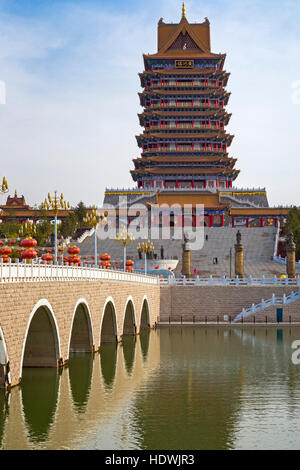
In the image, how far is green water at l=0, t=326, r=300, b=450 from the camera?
74.7 feet

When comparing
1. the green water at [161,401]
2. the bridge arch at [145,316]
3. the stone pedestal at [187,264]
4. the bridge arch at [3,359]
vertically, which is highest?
the stone pedestal at [187,264]

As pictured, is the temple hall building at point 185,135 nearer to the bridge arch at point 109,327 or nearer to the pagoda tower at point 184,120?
the pagoda tower at point 184,120

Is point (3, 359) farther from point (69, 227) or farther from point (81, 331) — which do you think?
point (69, 227)

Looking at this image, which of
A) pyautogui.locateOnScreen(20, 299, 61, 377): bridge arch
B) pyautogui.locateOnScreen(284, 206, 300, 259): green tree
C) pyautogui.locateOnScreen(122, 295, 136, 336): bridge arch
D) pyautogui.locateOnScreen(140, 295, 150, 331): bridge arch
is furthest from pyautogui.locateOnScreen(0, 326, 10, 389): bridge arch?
pyautogui.locateOnScreen(284, 206, 300, 259): green tree

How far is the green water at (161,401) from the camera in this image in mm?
22781

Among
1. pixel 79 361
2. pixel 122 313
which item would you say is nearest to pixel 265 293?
pixel 122 313

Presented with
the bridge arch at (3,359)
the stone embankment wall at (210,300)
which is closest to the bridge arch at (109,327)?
the stone embankment wall at (210,300)

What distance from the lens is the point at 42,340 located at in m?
32.4

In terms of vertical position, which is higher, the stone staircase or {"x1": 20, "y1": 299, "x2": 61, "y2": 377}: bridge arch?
the stone staircase

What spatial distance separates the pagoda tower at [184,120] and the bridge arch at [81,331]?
68796 mm

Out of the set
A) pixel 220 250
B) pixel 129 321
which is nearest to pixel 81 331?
pixel 129 321

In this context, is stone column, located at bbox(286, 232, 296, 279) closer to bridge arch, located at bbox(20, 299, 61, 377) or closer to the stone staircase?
the stone staircase

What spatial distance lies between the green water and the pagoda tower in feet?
218

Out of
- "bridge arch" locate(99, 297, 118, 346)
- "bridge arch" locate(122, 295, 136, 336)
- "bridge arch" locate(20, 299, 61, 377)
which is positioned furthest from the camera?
"bridge arch" locate(122, 295, 136, 336)
